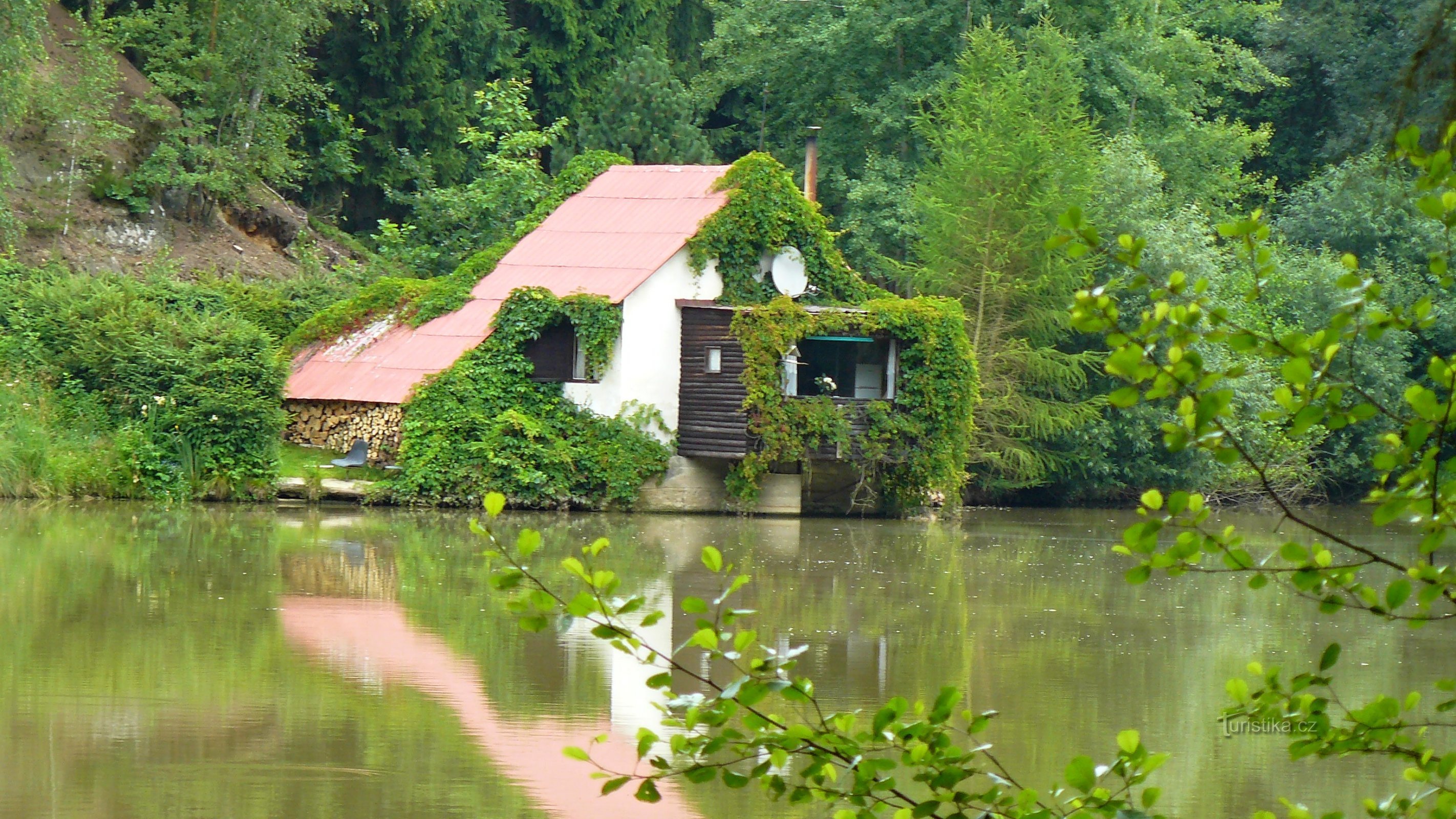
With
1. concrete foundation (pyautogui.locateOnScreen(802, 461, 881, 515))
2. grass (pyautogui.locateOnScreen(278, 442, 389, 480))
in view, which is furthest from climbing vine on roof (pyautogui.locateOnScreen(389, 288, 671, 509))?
concrete foundation (pyautogui.locateOnScreen(802, 461, 881, 515))

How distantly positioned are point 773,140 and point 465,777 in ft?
122

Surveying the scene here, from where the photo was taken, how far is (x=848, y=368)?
29.1m

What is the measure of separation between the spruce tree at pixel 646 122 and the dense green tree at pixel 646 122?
12 millimetres

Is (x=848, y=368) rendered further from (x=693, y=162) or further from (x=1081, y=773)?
(x=1081, y=773)

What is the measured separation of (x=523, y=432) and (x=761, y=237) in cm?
520

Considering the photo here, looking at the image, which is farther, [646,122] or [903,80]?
[903,80]

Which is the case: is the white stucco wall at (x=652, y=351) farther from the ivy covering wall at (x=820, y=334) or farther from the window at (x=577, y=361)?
the ivy covering wall at (x=820, y=334)

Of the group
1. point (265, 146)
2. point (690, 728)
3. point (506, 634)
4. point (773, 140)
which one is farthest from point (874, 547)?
point (773, 140)

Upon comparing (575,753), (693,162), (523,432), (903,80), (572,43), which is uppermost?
(572,43)

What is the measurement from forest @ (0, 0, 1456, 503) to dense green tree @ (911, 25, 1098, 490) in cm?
7

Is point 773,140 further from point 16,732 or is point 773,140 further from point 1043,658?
point 16,732

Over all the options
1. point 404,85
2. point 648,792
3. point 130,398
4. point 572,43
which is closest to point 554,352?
point 130,398

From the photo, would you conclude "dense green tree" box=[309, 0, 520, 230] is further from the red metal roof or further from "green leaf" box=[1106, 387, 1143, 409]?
"green leaf" box=[1106, 387, 1143, 409]

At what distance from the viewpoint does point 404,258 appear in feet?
113
